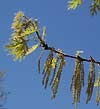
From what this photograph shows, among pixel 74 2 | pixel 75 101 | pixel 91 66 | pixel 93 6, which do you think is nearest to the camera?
pixel 75 101

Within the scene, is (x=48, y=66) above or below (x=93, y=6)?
below

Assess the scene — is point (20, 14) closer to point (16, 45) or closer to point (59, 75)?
point (16, 45)

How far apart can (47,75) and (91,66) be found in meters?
0.62

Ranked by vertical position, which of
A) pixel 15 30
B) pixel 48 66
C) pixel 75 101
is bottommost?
Answer: pixel 75 101

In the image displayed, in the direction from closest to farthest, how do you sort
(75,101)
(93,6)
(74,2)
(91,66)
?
(75,101), (91,66), (74,2), (93,6)

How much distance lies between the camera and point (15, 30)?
567cm

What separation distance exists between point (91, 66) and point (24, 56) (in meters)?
0.86

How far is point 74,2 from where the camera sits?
7.63 m

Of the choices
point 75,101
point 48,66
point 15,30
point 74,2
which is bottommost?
point 75,101

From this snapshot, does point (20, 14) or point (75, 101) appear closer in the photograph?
point (75, 101)

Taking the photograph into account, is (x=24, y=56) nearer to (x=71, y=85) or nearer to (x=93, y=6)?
(x=71, y=85)

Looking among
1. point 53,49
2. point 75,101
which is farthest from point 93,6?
point 75,101

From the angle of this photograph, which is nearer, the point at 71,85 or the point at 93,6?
the point at 71,85

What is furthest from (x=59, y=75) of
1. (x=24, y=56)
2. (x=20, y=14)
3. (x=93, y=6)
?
(x=93, y=6)
